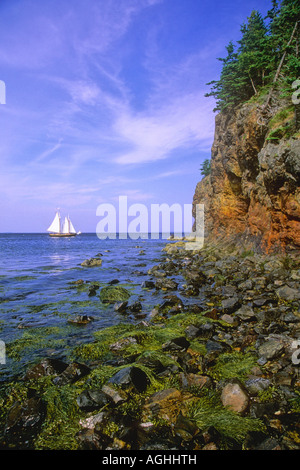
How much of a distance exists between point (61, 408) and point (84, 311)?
6.89m

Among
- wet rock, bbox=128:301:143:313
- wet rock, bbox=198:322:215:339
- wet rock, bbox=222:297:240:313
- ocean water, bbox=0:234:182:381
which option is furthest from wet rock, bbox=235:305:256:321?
wet rock, bbox=128:301:143:313

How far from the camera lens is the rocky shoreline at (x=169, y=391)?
3.97m

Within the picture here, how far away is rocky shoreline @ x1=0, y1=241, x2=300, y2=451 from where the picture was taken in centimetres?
397

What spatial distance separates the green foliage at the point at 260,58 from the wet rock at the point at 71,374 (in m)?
21.6

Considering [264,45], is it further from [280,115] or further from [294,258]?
[294,258]

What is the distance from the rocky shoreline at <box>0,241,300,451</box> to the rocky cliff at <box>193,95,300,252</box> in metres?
9.88

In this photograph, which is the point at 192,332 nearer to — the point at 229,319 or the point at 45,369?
the point at 229,319

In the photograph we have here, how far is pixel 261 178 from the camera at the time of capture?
20312mm

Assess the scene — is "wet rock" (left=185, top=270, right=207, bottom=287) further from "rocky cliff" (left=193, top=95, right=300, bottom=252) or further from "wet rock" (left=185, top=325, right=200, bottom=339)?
"wet rock" (left=185, top=325, right=200, bottom=339)

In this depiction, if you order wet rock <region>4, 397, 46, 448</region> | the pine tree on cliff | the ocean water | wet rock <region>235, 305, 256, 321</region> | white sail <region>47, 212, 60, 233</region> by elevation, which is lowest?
the ocean water

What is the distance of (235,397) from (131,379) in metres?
2.29

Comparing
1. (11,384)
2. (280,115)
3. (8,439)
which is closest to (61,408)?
(8,439)

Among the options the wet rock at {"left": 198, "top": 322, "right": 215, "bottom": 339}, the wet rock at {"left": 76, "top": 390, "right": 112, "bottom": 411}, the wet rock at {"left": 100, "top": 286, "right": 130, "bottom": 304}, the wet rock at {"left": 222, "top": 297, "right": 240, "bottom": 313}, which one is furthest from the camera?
the wet rock at {"left": 100, "top": 286, "right": 130, "bottom": 304}
